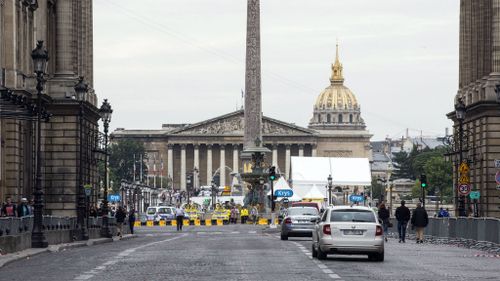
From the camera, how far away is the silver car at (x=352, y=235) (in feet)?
138

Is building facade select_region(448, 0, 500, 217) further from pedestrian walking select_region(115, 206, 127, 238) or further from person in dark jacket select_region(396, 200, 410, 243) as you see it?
pedestrian walking select_region(115, 206, 127, 238)

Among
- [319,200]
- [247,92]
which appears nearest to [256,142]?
[247,92]

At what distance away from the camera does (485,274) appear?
115ft

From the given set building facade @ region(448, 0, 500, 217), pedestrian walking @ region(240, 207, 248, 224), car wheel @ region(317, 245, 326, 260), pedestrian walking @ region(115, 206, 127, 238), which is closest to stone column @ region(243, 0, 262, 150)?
pedestrian walking @ region(240, 207, 248, 224)

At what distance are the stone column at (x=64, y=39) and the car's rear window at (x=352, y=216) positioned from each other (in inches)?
1575

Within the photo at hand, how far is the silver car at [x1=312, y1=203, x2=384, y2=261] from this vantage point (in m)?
42.2

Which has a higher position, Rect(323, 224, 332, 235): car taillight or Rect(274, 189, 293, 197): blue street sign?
Rect(274, 189, 293, 197): blue street sign

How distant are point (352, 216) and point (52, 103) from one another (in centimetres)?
3709

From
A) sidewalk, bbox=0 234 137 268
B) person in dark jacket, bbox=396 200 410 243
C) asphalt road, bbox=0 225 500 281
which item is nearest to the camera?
asphalt road, bbox=0 225 500 281

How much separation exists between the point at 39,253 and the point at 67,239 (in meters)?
12.4

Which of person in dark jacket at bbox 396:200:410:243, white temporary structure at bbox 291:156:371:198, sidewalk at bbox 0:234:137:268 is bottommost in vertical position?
sidewalk at bbox 0:234:137:268

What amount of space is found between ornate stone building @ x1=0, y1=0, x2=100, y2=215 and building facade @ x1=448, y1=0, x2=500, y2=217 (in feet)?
60.7

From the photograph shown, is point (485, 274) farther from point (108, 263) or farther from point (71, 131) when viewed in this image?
point (71, 131)

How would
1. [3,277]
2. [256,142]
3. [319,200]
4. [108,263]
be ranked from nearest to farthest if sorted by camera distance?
[3,277]
[108,263]
[319,200]
[256,142]
